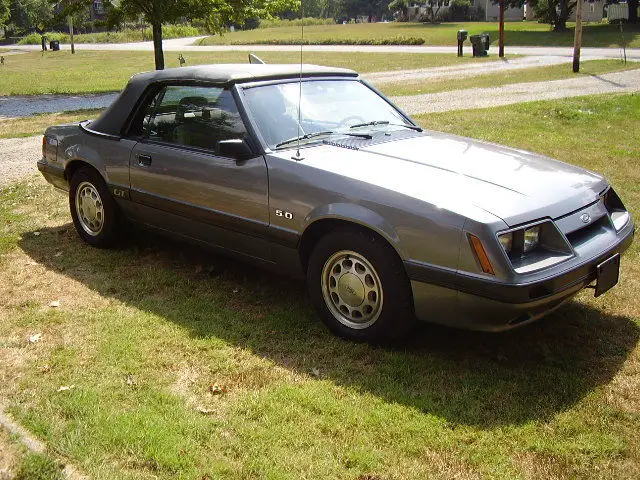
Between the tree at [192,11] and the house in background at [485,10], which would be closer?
the tree at [192,11]

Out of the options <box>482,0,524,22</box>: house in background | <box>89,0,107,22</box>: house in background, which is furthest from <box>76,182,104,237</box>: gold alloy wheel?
<box>482,0,524,22</box>: house in background

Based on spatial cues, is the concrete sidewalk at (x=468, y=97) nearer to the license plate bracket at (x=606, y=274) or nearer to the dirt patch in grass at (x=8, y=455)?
the license plate bracket at (x=606, y=274)

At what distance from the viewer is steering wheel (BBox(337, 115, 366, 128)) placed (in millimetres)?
4934

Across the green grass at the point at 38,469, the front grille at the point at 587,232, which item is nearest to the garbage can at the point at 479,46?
the front grille at the point at 587,232

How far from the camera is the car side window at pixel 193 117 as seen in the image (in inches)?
188

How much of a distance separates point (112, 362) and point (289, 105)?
A: 202 cm

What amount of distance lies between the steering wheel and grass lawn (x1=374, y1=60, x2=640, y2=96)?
44.1 feet

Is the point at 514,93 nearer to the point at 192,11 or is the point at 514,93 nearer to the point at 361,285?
the point at 192,11

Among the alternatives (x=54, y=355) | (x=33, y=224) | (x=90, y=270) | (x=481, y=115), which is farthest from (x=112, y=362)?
(x=481, y=115)

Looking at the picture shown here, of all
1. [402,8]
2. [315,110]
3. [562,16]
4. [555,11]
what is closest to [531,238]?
[315,110]

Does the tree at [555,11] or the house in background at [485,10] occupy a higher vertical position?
the house in background at [485,10]

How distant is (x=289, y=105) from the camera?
4836 mm

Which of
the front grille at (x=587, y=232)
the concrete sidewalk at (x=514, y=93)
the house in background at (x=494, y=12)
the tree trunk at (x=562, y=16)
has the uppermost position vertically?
the house in background at (x=494, y=12)

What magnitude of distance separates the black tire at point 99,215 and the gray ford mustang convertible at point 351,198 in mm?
19
